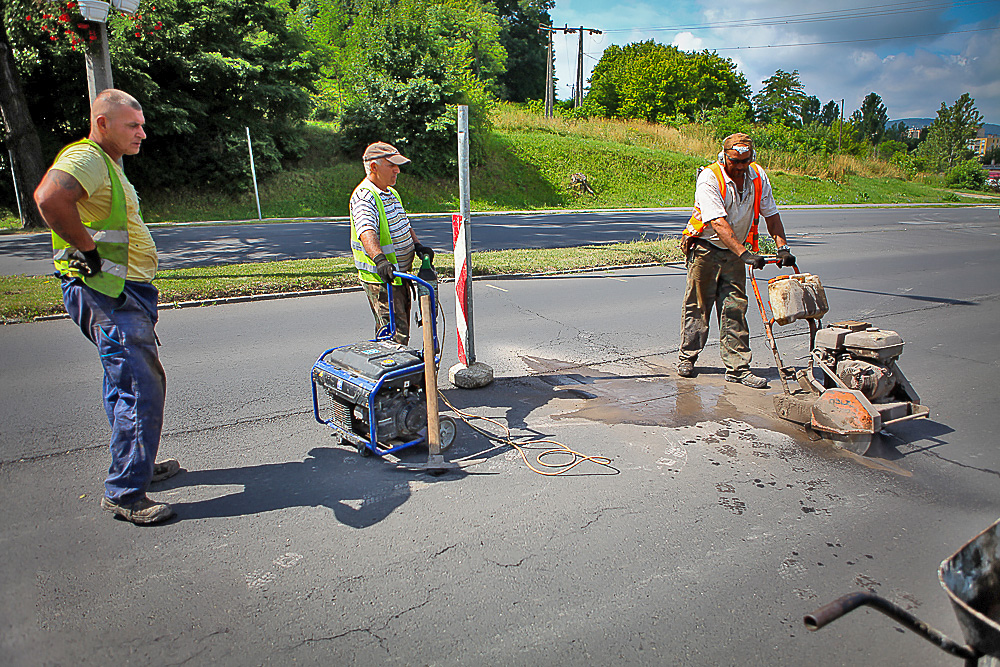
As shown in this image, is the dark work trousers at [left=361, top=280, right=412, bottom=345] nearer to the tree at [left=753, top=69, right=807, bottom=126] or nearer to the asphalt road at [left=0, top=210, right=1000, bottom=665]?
the asphalt road at [left=0, top=210, right=1000, bottom=665]

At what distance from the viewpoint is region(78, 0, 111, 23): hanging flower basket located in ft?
26.3

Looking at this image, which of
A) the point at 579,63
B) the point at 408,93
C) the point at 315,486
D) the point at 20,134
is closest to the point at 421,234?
the point at 408,93

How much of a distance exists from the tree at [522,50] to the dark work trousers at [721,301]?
55.7 m

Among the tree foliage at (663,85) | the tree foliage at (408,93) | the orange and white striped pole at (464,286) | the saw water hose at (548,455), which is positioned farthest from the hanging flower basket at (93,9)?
the tree foliage at (663,85)

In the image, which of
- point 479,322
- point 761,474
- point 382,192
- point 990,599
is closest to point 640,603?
point 990,599

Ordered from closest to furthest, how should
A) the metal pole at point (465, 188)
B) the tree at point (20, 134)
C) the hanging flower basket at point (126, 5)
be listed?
1. the metal pole at point (465, 188)
2. the hanging flower basket at point (126, 5)
3. the tree at point (20, 134)

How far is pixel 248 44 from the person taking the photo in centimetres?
2289

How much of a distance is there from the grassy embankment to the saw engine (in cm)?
709

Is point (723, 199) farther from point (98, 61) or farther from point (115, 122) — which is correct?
point (98, 61)

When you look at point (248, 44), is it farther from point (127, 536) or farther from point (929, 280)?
point (127, 536)

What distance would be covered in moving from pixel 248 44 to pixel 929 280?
73.1 ft

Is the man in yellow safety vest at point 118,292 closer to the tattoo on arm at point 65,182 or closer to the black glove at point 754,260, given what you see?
the tattoo on arm at point 65,182

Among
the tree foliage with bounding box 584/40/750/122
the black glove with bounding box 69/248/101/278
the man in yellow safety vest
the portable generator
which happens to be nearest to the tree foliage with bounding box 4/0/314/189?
the man in yellow safety vest

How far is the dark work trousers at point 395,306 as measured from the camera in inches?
190
